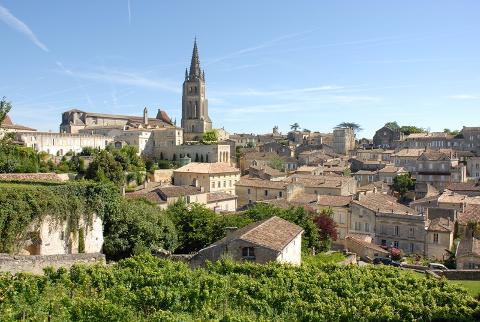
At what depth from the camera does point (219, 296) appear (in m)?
14.6

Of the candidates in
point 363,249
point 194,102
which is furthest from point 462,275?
point 194,102

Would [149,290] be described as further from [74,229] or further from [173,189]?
[173,189]

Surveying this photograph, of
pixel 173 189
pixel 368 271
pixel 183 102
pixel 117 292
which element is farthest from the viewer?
pixel 183 102

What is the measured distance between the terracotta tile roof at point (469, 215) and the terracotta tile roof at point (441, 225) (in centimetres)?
199

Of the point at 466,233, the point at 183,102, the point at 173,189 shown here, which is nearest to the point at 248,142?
the point at 183,102

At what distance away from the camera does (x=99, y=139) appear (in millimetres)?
74188

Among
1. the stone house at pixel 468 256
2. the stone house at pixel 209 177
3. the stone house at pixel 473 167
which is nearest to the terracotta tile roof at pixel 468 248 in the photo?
the stone house at pixel 468 256

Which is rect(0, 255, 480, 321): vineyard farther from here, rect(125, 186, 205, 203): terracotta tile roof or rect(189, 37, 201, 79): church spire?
rect(189, 37, 201, 79): church spire

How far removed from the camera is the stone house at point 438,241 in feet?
126

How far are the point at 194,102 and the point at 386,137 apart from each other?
155ft

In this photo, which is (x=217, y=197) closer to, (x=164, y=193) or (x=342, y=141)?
(x=164, y=193)

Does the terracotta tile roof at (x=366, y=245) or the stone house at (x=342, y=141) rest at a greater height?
the stone house at (x=342, y=141)

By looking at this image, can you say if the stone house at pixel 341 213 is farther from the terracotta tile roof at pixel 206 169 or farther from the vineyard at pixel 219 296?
the vineyard at pixel 219 296

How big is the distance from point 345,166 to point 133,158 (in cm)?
3586
